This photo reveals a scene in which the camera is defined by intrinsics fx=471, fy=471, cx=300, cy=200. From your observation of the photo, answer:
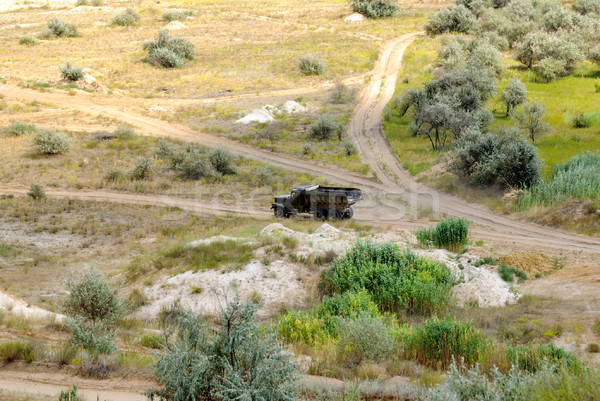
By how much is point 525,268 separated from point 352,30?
5437 centimetres

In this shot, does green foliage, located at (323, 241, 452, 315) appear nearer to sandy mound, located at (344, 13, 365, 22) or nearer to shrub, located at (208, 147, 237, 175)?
shrub, located at (208, 147, 237, 175)

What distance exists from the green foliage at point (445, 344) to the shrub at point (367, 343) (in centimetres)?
53

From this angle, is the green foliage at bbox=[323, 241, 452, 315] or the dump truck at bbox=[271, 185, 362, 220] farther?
the dump truck at bbox=[271, 185, 362, 220]

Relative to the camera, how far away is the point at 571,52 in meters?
40.3

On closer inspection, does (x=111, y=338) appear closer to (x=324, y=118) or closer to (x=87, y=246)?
(x=87, y=246)

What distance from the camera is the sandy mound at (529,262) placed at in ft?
48.7

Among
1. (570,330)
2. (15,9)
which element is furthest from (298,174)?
(15,9)

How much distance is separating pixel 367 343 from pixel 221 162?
77.4ft

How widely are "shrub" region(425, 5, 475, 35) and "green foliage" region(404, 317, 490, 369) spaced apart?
51963mm

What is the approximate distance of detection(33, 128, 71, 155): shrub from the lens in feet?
104

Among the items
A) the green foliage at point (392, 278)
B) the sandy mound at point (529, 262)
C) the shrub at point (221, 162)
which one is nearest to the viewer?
the green foliage at point (392, 278)

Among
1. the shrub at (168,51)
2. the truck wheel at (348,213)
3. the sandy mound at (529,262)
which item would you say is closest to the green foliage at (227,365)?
the sandy mound at (529,262)

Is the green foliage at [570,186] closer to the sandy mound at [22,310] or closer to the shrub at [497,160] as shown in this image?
the shrub at [497,160]

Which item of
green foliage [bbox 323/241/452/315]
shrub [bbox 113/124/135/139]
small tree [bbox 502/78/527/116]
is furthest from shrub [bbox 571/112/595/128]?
shrub [bbox 113/124/135/139]
